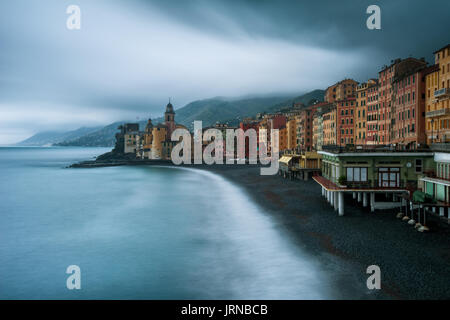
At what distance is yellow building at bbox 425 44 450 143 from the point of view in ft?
171

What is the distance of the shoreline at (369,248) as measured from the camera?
23.6m

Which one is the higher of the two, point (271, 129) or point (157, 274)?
point (271, 129)

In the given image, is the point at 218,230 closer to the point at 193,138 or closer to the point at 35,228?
the point at 35,228

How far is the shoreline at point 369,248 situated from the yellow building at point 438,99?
1775cm

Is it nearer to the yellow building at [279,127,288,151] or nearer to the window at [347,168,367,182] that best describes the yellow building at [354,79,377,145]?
the window at [347,168,367,182]

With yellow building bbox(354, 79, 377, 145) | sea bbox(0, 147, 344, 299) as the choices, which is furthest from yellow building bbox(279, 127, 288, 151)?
sea bbox(0, 147, 344, 299)

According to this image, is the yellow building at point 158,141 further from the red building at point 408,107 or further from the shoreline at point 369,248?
the shoreline at point 369,248

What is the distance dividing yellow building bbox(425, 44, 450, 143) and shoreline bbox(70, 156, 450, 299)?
1775cm

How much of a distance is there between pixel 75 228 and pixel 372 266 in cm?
3996

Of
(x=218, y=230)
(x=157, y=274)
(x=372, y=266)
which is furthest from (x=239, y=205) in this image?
(x=372, y=266)

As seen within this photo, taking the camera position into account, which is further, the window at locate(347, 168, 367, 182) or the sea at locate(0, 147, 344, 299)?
the window at locate(347, 168, 367, 182)

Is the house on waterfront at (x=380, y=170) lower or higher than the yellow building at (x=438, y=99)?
lower

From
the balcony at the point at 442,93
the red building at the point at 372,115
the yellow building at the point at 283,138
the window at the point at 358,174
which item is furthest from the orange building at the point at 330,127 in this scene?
the window at the point at 358,174
